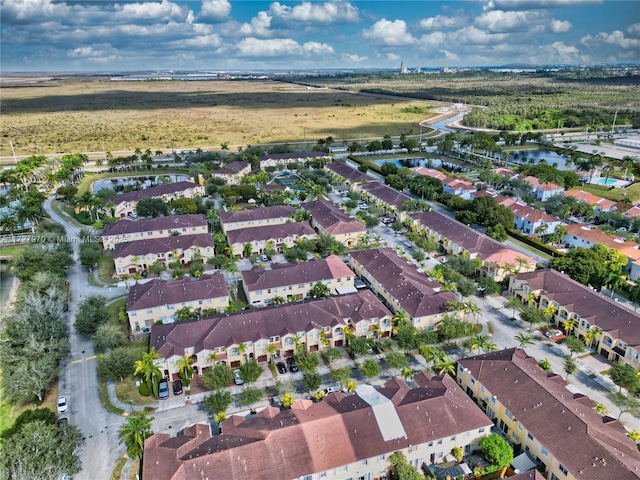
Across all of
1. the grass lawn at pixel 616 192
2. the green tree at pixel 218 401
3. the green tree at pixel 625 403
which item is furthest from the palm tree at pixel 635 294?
the grass lawn at pixel 616 192

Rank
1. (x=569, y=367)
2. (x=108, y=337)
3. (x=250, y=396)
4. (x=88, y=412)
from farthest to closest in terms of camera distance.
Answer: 1. (x=108, y=337)
2. (x=569, y=367)
3. (x=88, y=412)
4. (x=250, y=396)

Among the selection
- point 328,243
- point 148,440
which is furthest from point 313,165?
point 148,440

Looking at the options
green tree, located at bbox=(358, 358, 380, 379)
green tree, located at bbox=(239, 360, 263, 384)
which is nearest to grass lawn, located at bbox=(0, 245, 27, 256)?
green tree, located at bbox=(239, 360, 263, 384)

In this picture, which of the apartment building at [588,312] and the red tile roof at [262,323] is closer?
the red tile roof at [262,323]

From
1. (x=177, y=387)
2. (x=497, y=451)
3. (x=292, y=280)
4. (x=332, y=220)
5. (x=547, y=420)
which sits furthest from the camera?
(x=332, y=220)

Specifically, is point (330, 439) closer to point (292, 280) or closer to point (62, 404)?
point (62, 404)

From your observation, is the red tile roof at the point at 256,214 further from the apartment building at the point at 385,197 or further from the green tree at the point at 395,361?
the green tree at the point at 395,361

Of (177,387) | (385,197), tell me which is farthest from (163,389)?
(385,197)
